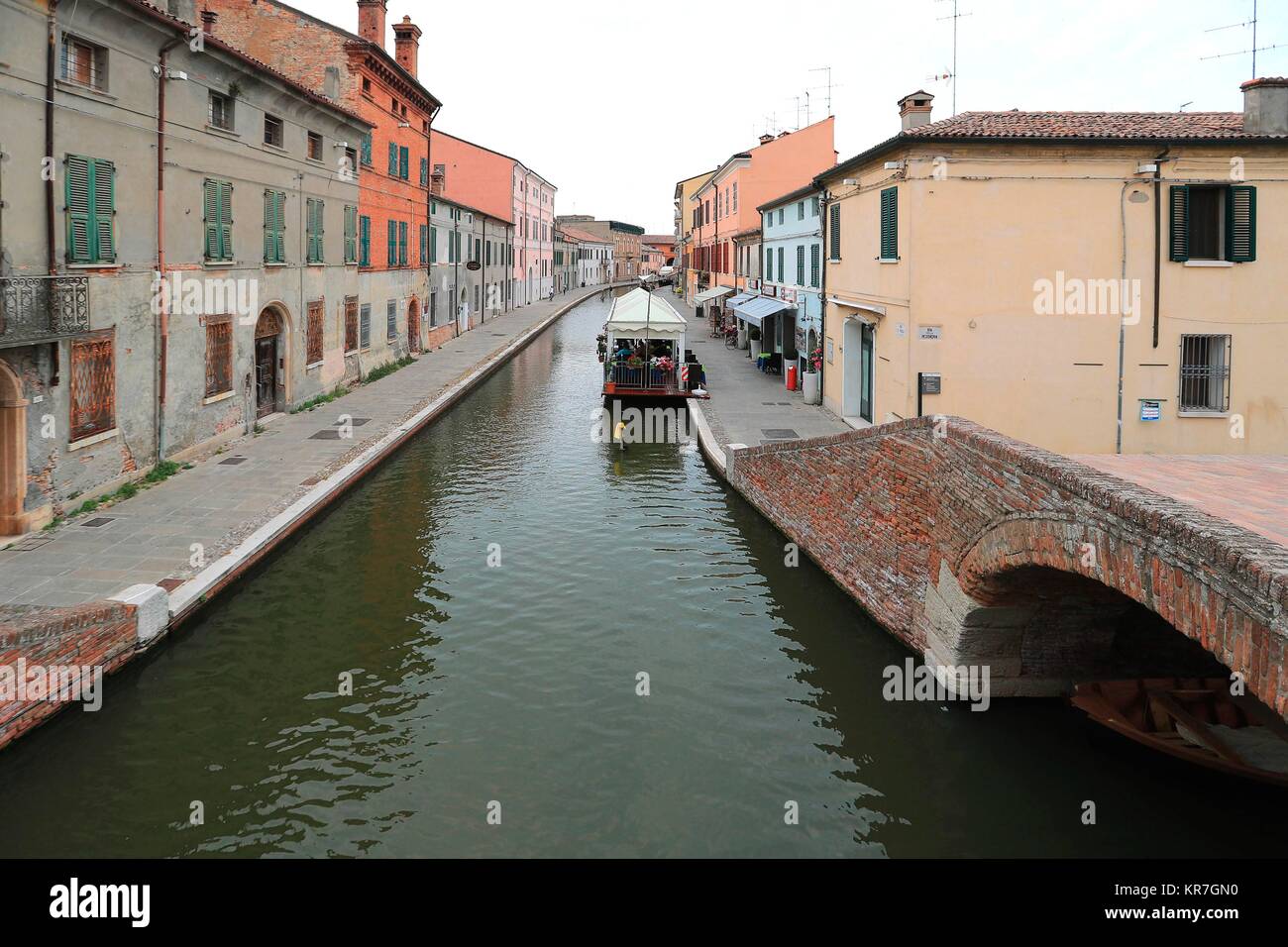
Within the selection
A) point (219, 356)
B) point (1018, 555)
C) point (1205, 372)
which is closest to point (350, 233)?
point (219, 356)

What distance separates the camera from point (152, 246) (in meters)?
17.5

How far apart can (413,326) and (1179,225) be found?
28207 millimetres

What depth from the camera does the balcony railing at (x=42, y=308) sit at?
516 inches

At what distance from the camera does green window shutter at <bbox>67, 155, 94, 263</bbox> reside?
1496cm

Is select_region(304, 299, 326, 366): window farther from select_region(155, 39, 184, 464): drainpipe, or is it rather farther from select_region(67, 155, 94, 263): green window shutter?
select_region(67, 155, 94, 263): green window shutter

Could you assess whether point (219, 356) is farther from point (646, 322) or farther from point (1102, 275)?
point (1102, 275)

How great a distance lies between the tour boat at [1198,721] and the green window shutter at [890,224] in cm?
1117

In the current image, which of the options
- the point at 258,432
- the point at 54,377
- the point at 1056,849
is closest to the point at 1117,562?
the point at 1056,849

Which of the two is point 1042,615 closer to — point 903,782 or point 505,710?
point 903,782

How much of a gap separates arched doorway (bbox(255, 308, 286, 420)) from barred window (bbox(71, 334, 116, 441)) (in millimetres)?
6645

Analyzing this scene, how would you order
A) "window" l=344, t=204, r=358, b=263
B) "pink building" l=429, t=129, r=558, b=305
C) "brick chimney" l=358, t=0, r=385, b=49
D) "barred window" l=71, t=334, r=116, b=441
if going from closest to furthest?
"barred window" l=71, t=334, r=116, b=441 → "window" l=344, t=204, r=358, b=263 → "brick chimney" l=358, t=0, r=385, b=49 → "pink building" l=429, t=129, r=558, b=305

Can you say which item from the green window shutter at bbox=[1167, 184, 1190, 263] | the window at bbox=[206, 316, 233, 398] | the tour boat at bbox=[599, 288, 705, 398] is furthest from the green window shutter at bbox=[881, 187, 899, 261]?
the window at bbox=[206, 316, 233, 398]

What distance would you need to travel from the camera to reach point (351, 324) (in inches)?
1189

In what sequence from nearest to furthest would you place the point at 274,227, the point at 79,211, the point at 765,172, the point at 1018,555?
the point at 1018,555 < the point at 79,211 < the point at 274,227 < the point at 765,172
